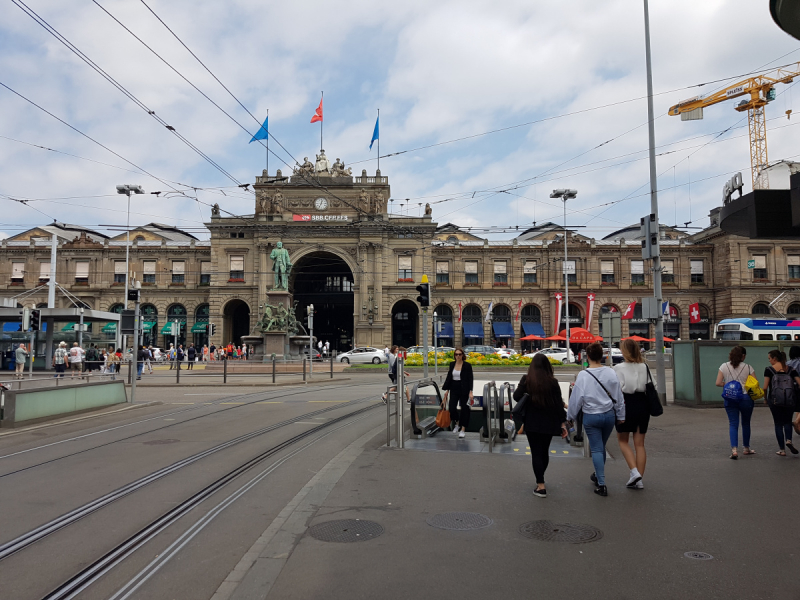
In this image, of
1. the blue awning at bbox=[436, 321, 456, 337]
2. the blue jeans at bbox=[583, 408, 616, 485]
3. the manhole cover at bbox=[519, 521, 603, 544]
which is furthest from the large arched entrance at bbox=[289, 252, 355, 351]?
the manhole cover at bbox=[519, 521, 603, 544]

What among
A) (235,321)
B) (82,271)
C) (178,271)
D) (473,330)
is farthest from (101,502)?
(82,271)

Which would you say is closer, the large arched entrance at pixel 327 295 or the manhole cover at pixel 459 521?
the manhole cover at pixel 459 521

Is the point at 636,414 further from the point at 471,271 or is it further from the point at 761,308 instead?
the point at 761,308

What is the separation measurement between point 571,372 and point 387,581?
3135 centimetres

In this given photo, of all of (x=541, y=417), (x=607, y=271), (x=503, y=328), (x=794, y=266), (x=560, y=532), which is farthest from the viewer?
(x=607, y=271)

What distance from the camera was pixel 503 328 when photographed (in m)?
60.3

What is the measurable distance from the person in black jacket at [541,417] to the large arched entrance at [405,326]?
54809mm

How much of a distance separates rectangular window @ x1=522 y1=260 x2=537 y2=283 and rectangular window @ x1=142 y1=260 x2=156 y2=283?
39.4m

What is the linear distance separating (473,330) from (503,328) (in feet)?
10.6

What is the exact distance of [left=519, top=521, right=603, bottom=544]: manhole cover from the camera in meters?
5.28

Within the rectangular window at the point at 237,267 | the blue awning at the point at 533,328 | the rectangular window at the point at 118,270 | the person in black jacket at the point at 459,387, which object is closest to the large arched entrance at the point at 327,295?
the rectangular window at the point at 237,267

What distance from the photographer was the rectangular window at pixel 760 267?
189ft

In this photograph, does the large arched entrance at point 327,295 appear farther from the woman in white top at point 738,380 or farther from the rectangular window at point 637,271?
the woman in white top at point 738,380

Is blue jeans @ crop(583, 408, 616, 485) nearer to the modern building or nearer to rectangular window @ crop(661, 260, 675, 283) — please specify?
the modern building
